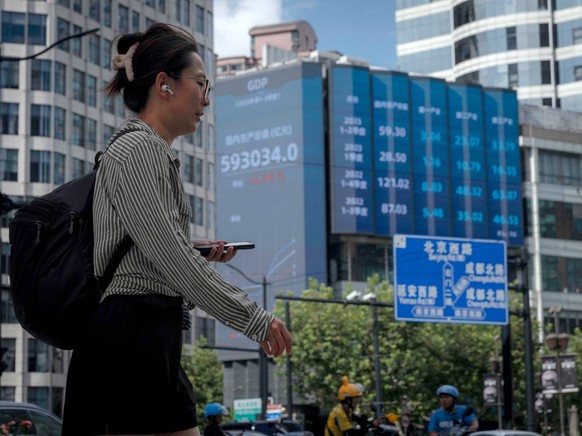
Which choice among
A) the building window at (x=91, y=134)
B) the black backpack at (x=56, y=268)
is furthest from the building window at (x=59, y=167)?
the black backpack at (x=56, y=268)

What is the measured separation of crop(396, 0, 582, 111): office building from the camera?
9969 cm

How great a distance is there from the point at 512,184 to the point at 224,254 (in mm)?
85928

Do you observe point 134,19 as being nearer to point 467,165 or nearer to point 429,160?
point 429,160

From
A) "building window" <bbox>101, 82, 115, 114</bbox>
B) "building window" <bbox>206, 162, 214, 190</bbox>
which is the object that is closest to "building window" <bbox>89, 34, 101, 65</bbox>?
"building window" <bbox>101, 82, 115, 114</bbox>

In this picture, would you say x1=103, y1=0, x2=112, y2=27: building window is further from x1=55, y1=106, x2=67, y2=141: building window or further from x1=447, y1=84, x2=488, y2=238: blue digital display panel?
x1=447, y1=84, x2=488, y2=238: blue digital display panel

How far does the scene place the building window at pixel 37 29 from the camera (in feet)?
238

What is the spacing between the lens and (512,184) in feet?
289

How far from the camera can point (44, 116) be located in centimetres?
7175

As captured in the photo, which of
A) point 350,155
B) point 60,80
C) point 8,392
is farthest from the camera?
point 350,155

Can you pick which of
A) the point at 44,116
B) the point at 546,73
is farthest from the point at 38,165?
the point at 546,73

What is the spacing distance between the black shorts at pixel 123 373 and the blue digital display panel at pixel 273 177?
77163 mm

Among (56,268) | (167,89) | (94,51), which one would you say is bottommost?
(56,268)

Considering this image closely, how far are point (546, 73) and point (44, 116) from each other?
1714 inches

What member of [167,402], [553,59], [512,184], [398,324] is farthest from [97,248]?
[553,59]
